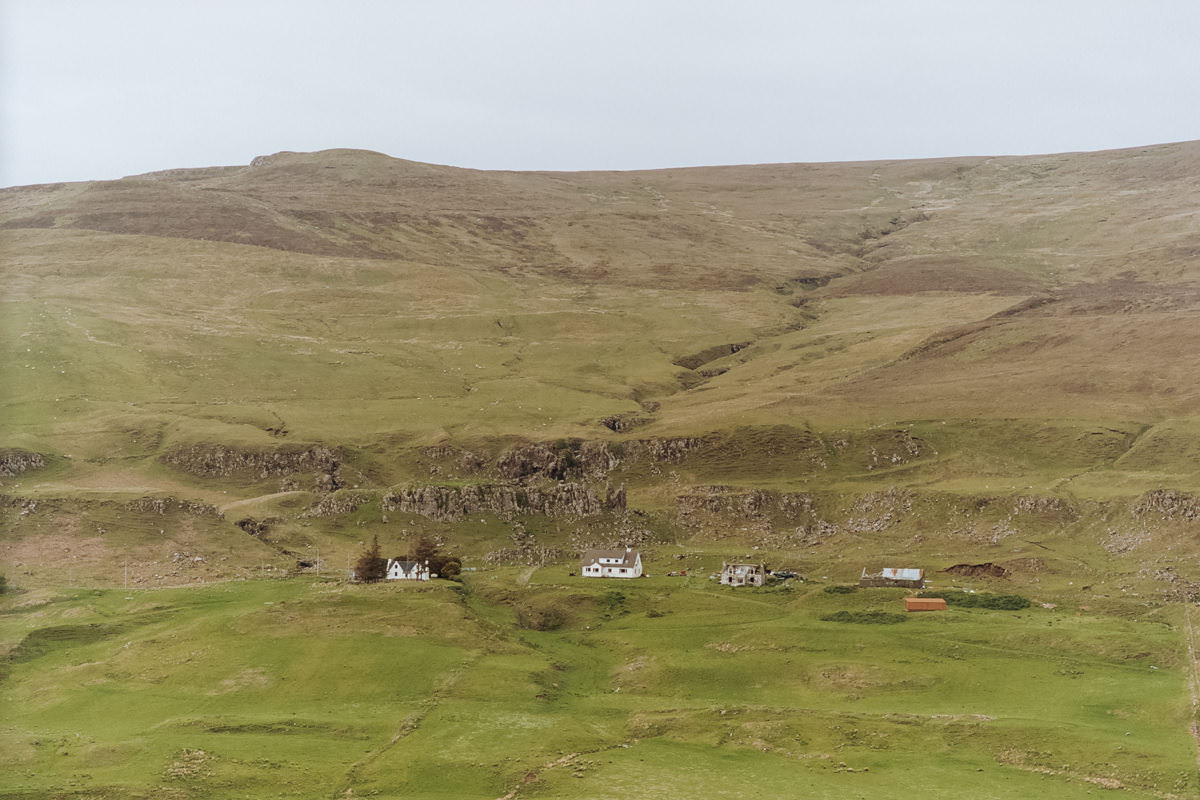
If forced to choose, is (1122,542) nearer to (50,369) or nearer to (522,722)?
(522,722)

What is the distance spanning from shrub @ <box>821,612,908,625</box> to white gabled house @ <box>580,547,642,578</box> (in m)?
24.4

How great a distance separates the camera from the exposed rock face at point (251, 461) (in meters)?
150

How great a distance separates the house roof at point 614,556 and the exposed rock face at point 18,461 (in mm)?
70706

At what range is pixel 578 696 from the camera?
A: 8162 cm

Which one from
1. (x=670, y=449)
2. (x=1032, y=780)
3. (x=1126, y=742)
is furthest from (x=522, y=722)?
(x=670, y=449)

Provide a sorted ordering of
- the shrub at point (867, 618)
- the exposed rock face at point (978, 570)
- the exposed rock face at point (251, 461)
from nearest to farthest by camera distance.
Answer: the shrub at point (867, 618), the exposed rock face at point (978, 570), the exposed rock face at point (251, 461)

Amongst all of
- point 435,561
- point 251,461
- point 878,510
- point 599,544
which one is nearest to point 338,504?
point 251,461

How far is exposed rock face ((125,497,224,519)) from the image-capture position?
12988cm

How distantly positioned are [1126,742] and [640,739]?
27.9 meters

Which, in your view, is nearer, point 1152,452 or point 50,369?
point 1152,452

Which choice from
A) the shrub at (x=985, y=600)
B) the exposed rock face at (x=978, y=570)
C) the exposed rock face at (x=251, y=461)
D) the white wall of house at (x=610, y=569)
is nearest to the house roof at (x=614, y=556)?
the white wall of house at (x=610, y=569)

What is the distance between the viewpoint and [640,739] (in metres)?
72.7

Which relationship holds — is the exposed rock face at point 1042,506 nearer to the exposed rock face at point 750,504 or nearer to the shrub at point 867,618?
the exposed rock face at point 750,504

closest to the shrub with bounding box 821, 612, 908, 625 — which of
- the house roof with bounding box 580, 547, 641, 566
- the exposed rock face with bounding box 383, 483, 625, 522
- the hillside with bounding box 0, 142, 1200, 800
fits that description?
the hillside with bounding box 0, 142, 1200, 800
